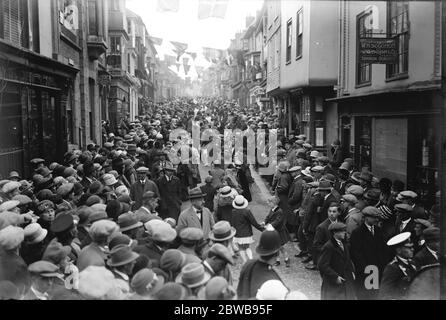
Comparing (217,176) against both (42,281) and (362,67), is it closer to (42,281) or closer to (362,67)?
(362,67)

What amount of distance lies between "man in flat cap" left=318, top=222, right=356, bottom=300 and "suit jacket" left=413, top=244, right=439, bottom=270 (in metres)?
0.91

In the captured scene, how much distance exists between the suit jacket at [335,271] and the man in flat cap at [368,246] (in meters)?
0.43

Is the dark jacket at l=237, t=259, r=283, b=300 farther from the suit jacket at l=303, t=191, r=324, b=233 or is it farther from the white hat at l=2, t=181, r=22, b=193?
the white hat at l=2, t=181, r=22, b=193

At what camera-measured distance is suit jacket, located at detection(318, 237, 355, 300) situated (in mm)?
6039

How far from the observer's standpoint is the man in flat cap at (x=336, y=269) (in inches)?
238

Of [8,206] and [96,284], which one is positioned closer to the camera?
[96,284]

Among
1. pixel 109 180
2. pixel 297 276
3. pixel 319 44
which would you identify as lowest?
pixel 297 276

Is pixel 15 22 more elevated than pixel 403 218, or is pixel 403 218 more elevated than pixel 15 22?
pixel 15 22

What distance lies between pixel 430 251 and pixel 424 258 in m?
0.11

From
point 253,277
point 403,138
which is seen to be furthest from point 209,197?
point 253,277

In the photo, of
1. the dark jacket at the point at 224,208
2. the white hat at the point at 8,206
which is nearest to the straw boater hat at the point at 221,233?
the dark jacket at the point at 224,208

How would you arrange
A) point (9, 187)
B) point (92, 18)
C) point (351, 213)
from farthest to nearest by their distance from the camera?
1. point (92, 18)
2. point (9, 187)
3. point (351, 213)

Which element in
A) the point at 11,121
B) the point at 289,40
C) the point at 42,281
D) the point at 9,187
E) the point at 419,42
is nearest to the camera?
the point at 42,281

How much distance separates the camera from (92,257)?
5.40 m
